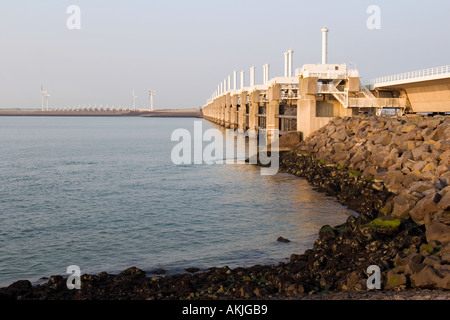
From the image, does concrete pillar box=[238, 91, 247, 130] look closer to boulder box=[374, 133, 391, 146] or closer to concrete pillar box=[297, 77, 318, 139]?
concrete pillar box=[297, 77, 318, 139]

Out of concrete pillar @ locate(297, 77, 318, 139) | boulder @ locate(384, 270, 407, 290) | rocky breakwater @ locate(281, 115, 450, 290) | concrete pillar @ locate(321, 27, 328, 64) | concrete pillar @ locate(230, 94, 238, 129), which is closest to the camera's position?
boulder @ locate(384, 270, 407, 290)

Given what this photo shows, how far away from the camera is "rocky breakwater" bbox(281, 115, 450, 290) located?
11.4 metres

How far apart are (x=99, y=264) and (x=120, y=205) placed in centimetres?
866

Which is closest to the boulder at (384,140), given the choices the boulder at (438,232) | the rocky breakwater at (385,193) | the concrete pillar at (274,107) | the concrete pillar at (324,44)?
the rocky breakwater at (385,193)

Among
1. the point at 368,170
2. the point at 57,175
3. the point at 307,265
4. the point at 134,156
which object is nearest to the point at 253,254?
the point at 307,265

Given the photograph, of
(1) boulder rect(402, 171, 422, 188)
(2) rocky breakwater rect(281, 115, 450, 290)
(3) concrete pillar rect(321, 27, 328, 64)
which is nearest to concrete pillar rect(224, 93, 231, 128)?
(3) concrete pillar rect(321, 27, 328, 64)

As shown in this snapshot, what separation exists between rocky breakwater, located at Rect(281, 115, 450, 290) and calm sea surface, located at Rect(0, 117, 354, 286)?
1.38m

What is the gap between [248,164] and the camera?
124 ft

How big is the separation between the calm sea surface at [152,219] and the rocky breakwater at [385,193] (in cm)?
138

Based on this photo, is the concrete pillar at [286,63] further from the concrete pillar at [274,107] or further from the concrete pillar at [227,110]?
the concrete pillar at [227,110]

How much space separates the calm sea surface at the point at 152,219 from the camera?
48.6ft

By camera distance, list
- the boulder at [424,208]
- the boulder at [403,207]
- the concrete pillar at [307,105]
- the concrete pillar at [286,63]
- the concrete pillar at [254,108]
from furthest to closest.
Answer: the concrete pillar at [254,108] → the concrete pillar at [286,63] → the concrete pillar at [307,105] → the boulder at [403,207] → the boulder at [424,208]

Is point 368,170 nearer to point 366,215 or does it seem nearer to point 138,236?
point 366,215

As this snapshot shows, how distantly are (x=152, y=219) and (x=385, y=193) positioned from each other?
8924mm
